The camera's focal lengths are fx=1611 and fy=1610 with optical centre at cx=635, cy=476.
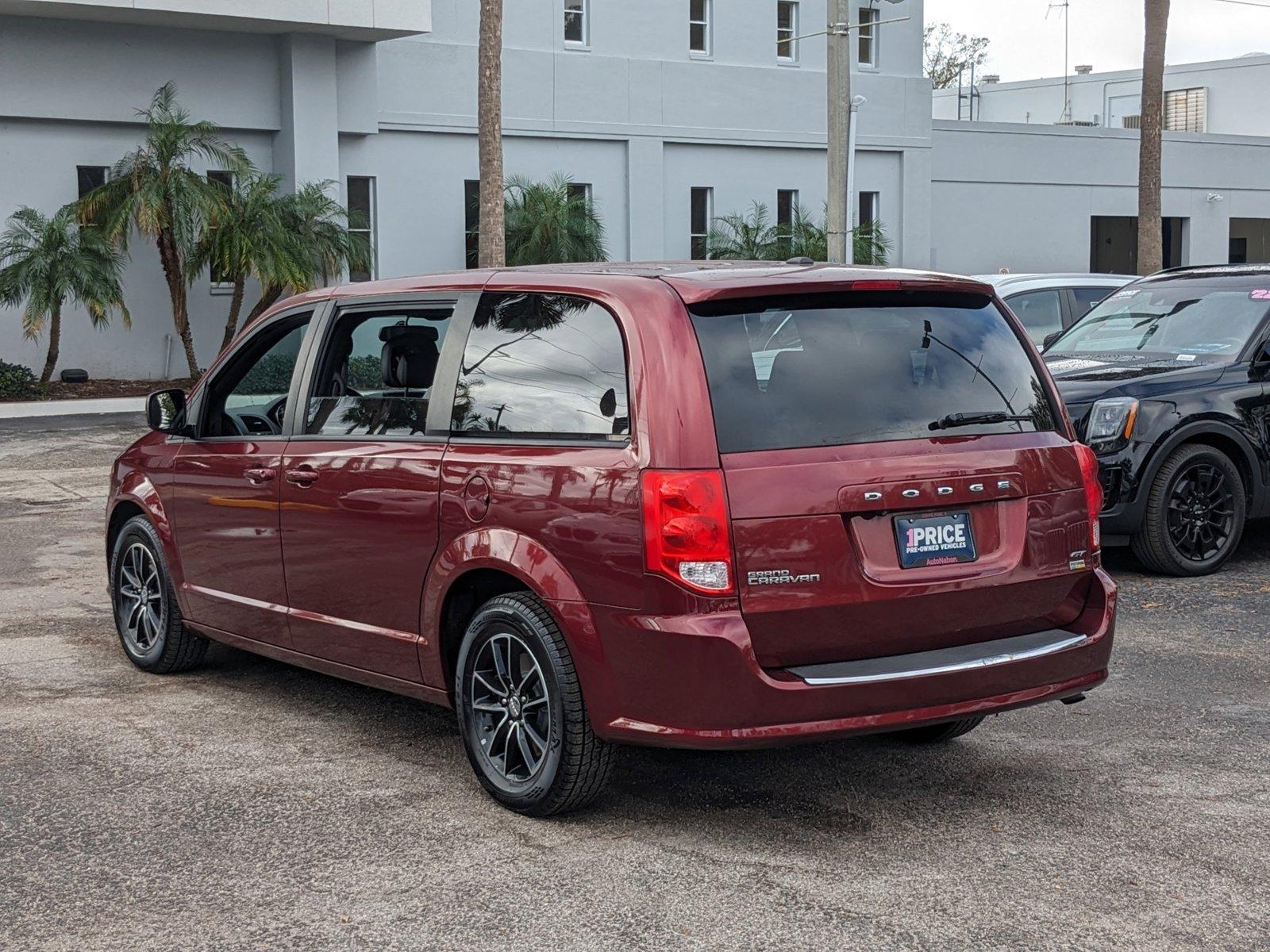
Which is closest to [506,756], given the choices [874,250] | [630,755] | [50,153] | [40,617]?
[630,755]

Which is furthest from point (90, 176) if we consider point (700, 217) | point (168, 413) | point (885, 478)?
point (885, 478)

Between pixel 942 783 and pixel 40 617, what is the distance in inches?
205

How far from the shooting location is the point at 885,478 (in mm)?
4785

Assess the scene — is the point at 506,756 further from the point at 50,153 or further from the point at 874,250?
the point at 874,250

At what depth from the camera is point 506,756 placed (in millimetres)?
5242

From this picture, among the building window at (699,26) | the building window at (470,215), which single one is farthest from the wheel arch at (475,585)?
the building window at (699,26)

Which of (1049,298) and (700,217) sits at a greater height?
(700,217)

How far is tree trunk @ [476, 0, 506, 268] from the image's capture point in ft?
67.7

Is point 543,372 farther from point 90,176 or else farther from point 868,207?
point 868,207

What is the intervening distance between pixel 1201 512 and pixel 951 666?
5257 mm

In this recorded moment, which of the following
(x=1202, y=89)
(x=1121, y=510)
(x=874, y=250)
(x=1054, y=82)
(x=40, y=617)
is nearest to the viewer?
(x=40, y=617)

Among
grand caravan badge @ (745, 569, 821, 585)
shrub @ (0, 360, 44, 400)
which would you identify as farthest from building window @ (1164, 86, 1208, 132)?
grand caravan badge @ (745, 569, 821, 585)

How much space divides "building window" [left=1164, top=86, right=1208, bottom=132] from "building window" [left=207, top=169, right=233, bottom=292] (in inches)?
1615

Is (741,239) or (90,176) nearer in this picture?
(90,176)
